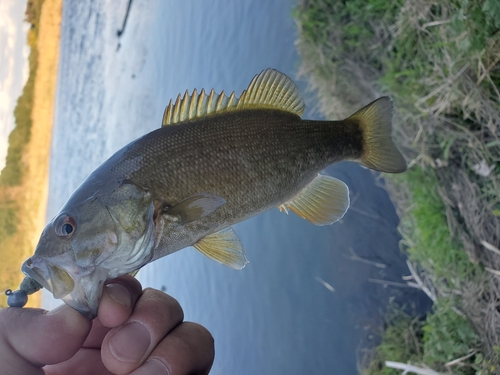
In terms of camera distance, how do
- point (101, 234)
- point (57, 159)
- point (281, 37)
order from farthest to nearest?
point (57, 159)
point (281, 37)
point (101, 234)

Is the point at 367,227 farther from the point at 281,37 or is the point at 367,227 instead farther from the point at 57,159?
the point at 57,159

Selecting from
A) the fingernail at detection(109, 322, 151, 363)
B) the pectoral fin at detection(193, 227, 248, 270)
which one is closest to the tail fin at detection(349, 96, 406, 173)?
the pectoral fin at detection(193, 227, 248, 270)

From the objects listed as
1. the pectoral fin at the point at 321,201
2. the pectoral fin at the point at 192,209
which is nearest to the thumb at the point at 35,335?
the pectoral fin at the point at 192,209

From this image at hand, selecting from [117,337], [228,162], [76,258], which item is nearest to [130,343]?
[117,337]

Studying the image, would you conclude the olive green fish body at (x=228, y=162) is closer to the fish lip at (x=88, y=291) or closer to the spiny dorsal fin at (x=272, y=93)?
the spiny dorsal fin at (x=272, y=93)

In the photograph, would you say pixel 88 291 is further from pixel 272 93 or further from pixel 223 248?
pixel 272 93

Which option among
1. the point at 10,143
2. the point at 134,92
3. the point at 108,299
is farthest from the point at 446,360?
the point at 10,143
